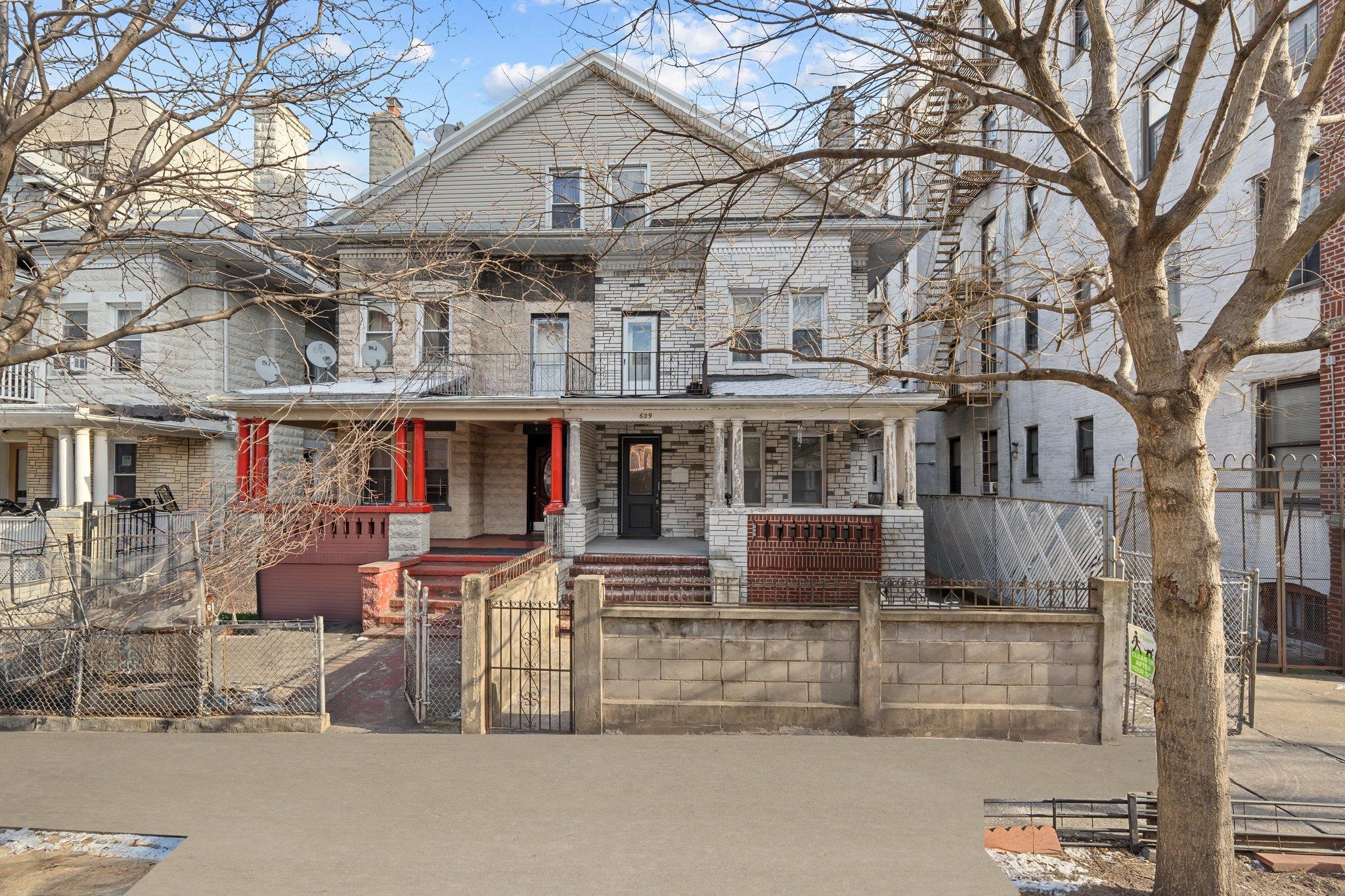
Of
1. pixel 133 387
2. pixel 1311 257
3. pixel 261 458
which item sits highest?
pixel 1311 257

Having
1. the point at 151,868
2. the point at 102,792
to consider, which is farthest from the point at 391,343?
the point at 151,868

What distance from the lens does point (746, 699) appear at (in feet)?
22.1

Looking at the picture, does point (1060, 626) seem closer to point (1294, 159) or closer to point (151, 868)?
point (1294, 159)

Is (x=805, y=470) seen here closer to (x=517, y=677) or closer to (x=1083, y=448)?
(x=1083, y=448)

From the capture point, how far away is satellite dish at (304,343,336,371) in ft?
51.5

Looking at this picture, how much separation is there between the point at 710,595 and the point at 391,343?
31.6 ft

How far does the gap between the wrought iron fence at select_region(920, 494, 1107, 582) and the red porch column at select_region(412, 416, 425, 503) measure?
11.8 m

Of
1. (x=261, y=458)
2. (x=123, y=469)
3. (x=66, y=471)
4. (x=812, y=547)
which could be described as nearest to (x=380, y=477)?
(x=261, y=458)

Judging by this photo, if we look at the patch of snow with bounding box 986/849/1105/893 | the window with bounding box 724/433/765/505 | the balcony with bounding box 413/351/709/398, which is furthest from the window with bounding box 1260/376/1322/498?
the balcony with bounding box 413/351/709/398

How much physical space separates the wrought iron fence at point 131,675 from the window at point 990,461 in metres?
18.4

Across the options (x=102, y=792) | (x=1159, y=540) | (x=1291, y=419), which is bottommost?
(x=102, y=792)

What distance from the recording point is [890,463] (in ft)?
45.7

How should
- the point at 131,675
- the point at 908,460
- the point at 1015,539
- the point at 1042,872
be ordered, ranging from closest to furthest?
1. the point at 1042,872
2. the point at 131,675
3. the point at 1015,539
4. the point at 908,460

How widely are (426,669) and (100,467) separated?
14.0m
